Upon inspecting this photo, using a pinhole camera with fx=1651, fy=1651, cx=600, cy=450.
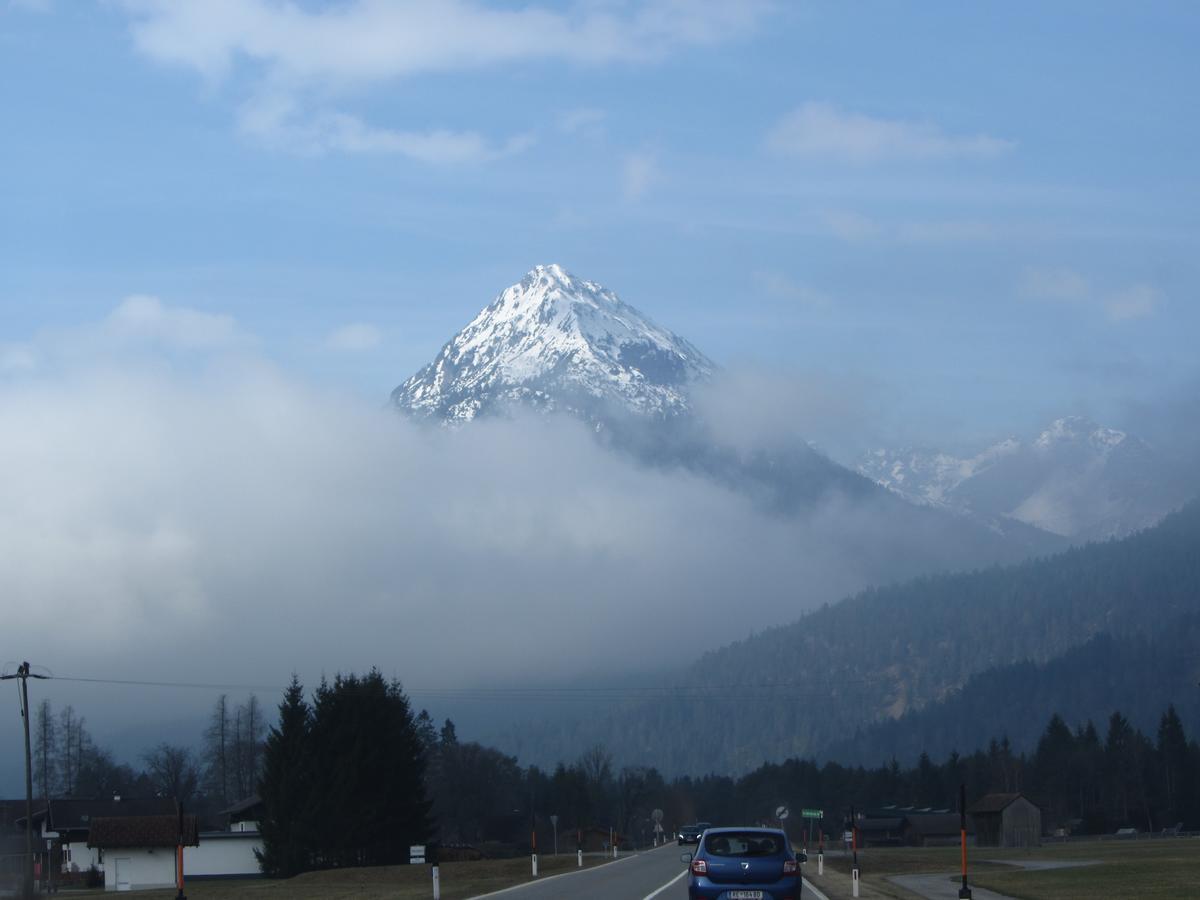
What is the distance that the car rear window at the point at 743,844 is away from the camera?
32844 mm

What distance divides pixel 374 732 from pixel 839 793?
383ft

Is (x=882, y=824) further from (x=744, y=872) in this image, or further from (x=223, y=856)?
(x=744, y=872)

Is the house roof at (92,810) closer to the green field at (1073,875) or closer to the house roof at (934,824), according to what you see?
the green field at (1073,875)

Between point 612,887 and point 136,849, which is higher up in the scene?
point 612,887

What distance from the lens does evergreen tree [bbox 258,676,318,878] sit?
250 ft

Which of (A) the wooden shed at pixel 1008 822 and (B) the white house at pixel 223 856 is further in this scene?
(A) the wooden shed at pixel 1008 822

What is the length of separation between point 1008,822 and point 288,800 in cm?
6762

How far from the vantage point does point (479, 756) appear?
522ft

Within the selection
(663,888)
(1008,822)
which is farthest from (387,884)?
(1008,822)

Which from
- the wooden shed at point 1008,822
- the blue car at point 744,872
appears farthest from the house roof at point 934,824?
the blue car at point 744,872

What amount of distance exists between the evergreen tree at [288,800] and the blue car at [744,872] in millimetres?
46670

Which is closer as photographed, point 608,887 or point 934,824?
point 608,887

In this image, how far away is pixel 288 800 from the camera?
254 ft

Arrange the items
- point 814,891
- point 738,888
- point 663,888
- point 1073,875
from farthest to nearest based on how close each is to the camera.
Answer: point 1073,875 → point 663,888 → point 814,891 → point 738,888
